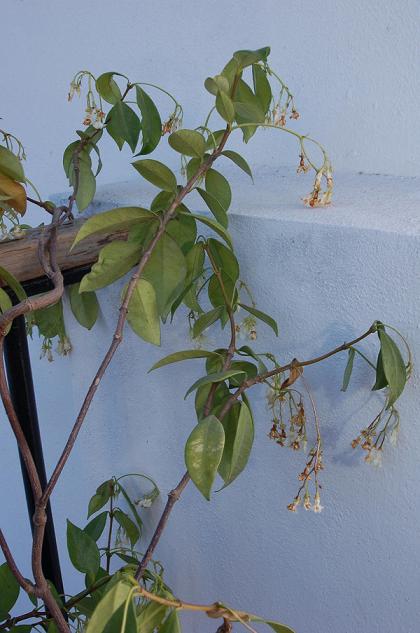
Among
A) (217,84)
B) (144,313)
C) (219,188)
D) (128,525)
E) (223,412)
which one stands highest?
(217,84)

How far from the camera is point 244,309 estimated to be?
2.95 feet

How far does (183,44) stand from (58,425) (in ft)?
2.29

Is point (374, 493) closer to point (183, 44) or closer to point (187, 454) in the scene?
point (187, 454)

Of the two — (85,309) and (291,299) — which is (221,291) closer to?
A: (291,299)

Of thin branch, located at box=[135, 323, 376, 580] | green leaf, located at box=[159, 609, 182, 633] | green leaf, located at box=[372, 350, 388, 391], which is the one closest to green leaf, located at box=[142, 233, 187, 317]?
thin branch, located at box=[135, 323, 376, 580]

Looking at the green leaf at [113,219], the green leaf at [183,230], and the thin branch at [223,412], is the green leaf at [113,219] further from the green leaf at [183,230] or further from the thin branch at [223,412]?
the thin branch at [223,412]

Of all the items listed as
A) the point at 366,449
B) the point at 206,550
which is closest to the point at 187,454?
the point at 366,449

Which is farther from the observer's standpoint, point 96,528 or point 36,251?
point 96,528

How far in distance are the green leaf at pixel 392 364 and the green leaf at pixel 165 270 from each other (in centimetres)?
21

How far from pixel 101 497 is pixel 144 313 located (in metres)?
0.44

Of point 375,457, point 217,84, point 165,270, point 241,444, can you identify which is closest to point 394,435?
point 375,457

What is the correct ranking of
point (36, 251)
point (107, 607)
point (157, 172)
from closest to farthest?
point (107, 607), point (157, 172), point (36, 251)

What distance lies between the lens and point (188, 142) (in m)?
0.75

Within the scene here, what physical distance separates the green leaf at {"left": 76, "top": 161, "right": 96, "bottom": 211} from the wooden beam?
3cm
